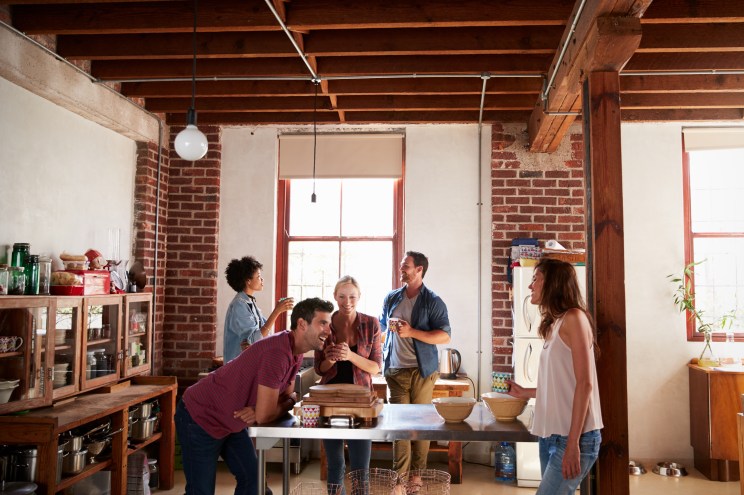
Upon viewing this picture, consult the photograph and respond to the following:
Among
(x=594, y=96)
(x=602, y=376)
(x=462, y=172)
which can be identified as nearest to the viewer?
(x=602, y=376)

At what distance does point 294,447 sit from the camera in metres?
5.41

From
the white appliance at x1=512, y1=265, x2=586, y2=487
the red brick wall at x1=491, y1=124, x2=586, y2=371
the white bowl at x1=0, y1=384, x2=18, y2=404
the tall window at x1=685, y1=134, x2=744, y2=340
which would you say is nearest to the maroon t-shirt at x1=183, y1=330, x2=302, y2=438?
the white bowl at x1=0, y1=384, x2=18, y2=404

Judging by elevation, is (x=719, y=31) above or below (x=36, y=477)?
above

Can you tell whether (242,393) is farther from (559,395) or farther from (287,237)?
(287,237)

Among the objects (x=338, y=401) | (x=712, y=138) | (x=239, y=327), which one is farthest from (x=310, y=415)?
(x=712, y=138)

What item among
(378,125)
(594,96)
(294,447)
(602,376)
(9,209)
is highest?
(378,125)

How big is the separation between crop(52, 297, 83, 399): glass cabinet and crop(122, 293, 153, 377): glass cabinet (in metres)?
0.63

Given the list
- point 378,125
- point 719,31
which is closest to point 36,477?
point 378,125

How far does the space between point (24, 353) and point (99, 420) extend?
3.05 ft

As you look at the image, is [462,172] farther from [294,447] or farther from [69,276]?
[69,276]

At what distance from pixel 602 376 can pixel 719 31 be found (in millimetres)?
2620

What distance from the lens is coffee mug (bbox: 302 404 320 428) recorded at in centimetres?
314

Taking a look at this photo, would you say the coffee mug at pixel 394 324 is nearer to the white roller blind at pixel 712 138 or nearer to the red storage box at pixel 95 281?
the red storage box at pixel 95 281

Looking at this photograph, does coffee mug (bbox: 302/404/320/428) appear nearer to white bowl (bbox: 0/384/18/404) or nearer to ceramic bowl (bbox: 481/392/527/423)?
ceramic bowl (bbox: 481/392/527/423)
